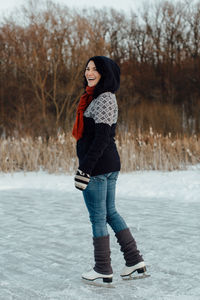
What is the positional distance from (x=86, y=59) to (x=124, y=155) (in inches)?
352

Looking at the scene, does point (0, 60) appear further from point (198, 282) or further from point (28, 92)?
point (198, 282)

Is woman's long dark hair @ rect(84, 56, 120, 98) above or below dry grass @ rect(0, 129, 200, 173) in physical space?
above

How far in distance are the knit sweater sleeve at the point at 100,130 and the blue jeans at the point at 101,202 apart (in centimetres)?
12

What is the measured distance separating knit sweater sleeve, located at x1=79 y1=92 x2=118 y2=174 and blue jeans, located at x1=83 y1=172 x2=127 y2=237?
0.12 meters

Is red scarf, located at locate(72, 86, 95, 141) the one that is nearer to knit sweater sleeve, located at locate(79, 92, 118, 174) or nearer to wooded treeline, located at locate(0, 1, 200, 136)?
knit sweater sleeve, located at locate(79, 92, 118, 174)

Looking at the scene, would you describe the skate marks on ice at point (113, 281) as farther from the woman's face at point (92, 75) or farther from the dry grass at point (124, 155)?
the dry grass at point (124, 155)

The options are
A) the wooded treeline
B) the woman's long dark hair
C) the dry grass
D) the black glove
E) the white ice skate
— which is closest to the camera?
the black glove

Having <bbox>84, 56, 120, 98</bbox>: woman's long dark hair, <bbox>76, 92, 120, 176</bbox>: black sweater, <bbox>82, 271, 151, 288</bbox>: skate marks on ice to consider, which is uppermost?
<bbox>84, 56, 120, 98</bbox>: woman's long dark hair

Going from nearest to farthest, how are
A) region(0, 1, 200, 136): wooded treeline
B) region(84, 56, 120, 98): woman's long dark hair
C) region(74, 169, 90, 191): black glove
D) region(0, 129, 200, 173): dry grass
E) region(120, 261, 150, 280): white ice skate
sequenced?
region(74, 169, 90, 191): black glove < region(84, 56, 120, 98): woman's long dark hair < region(120, 261, 150, 280): white ice skate < region(0, 129, 200, 173): dry grass < region(0, 1, 200, 136): wooded treeline

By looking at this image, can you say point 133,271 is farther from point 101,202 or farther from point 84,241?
point 84,241

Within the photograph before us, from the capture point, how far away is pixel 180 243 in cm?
342

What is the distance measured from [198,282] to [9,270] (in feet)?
4.07

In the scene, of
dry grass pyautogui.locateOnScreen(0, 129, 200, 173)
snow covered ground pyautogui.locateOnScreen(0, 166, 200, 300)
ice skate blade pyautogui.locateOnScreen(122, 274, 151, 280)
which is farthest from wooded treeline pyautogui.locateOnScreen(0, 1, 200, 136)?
ice skate blade pyautogui.locateOnScreen(122, 274, 151, 280)

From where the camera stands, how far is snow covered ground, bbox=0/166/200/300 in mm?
2414
